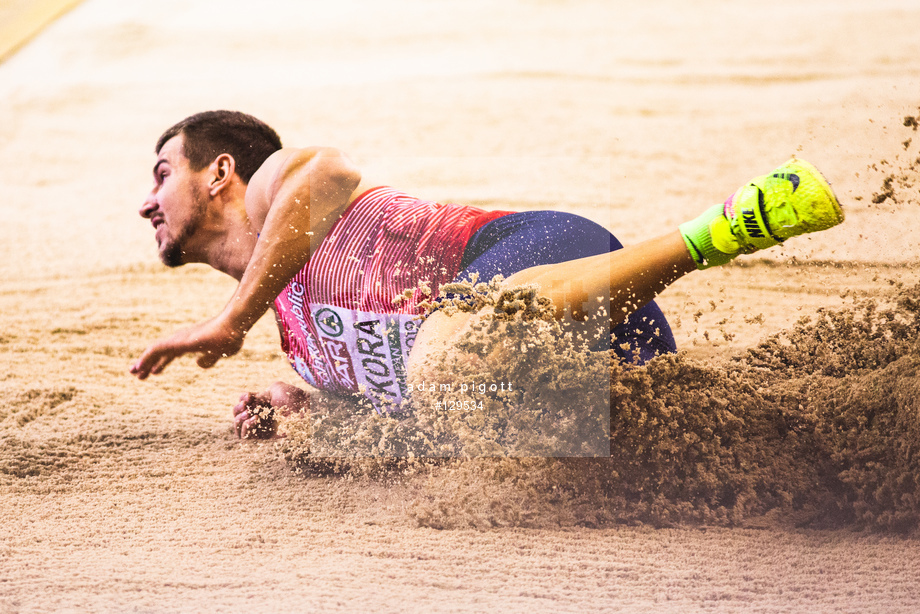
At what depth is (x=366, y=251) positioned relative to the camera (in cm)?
135

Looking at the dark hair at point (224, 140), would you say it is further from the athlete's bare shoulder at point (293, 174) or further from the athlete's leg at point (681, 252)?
the athlete's leg at point (681, 252)

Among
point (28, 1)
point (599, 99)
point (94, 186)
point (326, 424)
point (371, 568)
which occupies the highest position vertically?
point (28, 1)

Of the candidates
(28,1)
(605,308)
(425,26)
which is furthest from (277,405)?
(28,1)

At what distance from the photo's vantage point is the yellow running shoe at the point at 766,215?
107 cm

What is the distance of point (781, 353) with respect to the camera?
1436 mm

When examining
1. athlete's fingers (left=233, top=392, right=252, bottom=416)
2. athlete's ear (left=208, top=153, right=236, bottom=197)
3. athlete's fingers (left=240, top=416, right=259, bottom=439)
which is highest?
athlete's ear (left=208, top=153, right=236, bottom=197)

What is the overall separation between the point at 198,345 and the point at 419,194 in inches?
63.5

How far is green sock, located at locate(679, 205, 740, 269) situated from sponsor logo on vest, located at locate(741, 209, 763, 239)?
0.9 inches

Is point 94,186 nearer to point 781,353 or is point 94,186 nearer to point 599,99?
point 599,99

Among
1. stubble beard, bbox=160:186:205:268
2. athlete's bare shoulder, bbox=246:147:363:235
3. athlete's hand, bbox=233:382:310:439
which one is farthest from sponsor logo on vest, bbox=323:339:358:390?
stubble beard, bbox=160:186:205:268

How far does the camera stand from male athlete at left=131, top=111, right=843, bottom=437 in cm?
114

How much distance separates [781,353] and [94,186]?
8.80ft

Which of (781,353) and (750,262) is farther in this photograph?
(750,262)

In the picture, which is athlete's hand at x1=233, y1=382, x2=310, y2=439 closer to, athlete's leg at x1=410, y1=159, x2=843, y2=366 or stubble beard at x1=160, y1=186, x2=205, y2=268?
stubble beard at x1=160, y1=186, x2=205, y2=268
